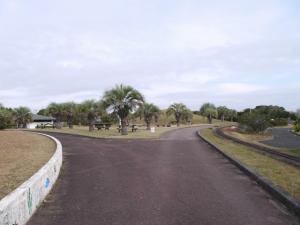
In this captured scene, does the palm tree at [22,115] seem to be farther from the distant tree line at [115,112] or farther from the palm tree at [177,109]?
the palm tree at [177,109]

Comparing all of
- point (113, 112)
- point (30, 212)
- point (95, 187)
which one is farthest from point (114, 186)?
point (113, 112)

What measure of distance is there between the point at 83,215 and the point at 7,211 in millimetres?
1618

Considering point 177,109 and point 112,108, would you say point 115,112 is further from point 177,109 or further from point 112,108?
point 177,109

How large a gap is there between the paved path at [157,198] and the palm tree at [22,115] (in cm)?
5405

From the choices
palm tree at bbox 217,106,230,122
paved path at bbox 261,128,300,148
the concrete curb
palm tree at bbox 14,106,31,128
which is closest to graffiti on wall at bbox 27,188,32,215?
the concrete curb

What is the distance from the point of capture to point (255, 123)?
46688 mm

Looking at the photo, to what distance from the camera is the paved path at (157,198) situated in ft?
19.5

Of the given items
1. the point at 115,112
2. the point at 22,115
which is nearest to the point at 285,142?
the point at 115,112

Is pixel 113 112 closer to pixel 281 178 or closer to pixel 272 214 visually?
pixel 281 178

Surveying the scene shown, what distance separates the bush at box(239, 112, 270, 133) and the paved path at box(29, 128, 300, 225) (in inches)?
1434

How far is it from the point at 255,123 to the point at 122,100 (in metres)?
21.2

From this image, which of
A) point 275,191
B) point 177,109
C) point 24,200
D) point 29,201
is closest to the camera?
point 24,200

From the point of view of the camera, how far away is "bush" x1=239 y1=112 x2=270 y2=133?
46375 mm

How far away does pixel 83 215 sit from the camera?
6.17 meters
